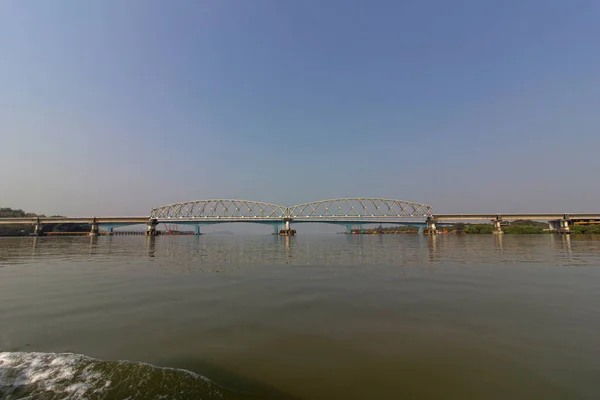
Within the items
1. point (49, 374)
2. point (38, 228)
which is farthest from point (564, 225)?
point (38, 228)

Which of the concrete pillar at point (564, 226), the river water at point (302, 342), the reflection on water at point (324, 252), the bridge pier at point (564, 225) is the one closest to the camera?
the river water at point (302, 342)

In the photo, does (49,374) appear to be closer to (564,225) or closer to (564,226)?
(564,226)

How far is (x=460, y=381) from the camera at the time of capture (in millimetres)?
4953

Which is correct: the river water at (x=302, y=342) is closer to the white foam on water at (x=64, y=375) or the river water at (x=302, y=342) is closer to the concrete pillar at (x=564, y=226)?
the white foam on water at (x=64, y=375)

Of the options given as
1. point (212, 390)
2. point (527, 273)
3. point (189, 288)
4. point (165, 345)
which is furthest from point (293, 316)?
point (527, 273)

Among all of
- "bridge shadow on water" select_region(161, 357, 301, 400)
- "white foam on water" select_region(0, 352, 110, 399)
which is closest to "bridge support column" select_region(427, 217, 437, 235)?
"bridge shadow on water" select_region(161, 357, 301, 400)

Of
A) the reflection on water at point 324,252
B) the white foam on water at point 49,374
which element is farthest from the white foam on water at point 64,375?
the reflection on water at point 324,252

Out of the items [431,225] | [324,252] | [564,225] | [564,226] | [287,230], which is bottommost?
[324,252]

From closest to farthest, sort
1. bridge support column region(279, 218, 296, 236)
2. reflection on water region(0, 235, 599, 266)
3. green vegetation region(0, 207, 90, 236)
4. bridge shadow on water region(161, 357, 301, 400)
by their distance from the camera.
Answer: bridge shadow on water region(161, 357, 301, 400) → reflection on water region(0, 235, 599, 266) → green vegetation region(0, 207, 90, 236) → bridge support column region(279, 218, 296, 236)

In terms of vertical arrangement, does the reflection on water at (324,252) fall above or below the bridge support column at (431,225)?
below

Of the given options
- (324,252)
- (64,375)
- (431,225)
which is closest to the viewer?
(64,375)

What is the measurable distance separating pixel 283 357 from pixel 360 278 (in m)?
11.0

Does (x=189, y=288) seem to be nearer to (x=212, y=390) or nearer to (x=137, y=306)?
(x=137, y=306)

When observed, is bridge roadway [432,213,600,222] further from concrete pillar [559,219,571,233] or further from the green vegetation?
the green vegetation
